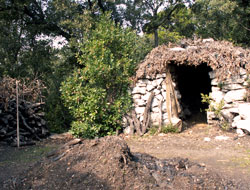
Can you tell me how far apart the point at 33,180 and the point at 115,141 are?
1436 millimetres

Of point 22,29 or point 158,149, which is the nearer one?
point 158,149

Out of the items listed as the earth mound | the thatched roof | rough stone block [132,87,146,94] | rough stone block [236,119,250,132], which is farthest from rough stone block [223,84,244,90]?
the earth mound

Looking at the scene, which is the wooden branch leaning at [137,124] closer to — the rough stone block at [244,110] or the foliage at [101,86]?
the foliage at [101,86]

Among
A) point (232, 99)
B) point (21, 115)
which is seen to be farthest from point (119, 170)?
point (21, 115)

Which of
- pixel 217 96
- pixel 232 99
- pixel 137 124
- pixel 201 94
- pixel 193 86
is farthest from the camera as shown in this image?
pixel 193 86

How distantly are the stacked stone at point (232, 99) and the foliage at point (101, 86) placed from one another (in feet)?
9.83

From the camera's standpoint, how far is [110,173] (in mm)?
3598

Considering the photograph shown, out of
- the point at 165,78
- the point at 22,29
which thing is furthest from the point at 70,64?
the point at 165,78

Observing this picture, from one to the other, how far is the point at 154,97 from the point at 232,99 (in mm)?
2561

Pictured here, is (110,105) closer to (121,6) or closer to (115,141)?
(115,141)

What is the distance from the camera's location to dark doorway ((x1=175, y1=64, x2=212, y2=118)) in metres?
11.8

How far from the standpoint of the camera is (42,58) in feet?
39.3

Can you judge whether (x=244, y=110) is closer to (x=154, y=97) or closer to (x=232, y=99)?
(x=232, y=99)

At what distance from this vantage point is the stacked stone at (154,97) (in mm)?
8727
